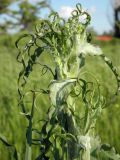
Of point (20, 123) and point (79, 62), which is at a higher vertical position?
point (79, 62)

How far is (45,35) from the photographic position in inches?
27.5

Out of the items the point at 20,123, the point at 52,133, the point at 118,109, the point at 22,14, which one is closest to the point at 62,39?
the point at 52,133

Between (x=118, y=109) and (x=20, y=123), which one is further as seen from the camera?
(x=118, y=109)

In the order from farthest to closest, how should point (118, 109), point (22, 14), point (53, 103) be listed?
point (22, 14) → point (118, 109) → point (53, 103)

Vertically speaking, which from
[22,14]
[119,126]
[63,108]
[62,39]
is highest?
[22,14]

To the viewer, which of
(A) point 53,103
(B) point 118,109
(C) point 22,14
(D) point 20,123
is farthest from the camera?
(C) point 22,14

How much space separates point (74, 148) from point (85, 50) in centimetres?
14

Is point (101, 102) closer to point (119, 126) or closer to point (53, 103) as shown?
point (53, 103)

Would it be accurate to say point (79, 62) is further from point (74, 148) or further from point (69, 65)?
point (74, 148)

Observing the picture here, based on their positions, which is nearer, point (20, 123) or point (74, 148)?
point (74, 148)

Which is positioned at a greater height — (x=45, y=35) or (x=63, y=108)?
(x=45, y=35)

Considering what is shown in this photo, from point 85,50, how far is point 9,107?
255 centimetres

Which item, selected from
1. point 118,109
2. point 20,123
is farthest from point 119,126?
point 20,123

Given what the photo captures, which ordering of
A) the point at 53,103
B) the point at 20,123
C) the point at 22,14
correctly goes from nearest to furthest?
the point at 53,103, the point at 20,123, the point at 22,14
